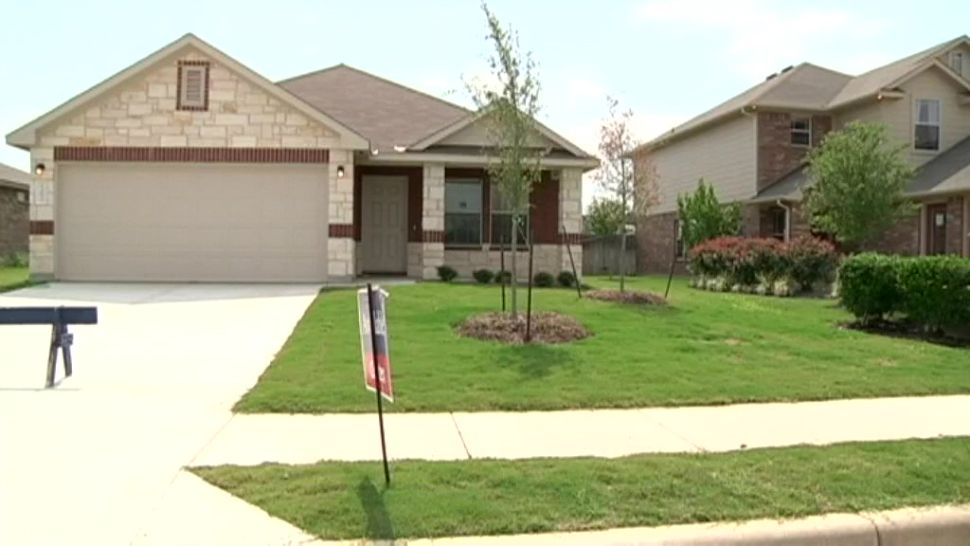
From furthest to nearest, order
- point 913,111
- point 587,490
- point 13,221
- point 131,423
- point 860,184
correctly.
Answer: point 13,221 → point 913,111 → point 860,184 → point 131,423 → point 587,490

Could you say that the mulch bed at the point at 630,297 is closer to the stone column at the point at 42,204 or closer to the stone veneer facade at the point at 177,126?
the stone veneer facade at the point at 177,126

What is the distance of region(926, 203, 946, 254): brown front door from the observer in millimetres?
23094

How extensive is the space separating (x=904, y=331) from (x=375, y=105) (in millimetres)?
15706

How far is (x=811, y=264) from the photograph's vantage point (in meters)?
20.5

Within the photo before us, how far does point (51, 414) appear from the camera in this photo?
291 inches

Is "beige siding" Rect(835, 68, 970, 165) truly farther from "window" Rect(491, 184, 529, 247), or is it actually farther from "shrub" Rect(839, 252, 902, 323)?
"shrub" Rect(839, 252, 902, 323)

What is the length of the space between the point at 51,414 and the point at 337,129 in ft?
38.7

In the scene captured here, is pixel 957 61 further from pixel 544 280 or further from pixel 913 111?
pixel 544 280

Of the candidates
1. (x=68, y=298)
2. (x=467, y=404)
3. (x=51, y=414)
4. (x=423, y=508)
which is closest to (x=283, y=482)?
(x=423, y=508)

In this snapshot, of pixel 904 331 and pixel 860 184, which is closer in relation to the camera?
pixel 904 331

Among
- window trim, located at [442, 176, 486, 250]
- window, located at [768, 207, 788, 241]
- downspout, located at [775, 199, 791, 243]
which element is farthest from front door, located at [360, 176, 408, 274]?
window, located at [768, 207, 788, 241]

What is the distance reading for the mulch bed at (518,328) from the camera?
11156 millimetres

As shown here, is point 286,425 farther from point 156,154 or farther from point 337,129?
point 156,154

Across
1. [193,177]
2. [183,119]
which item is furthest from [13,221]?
[183,119]
